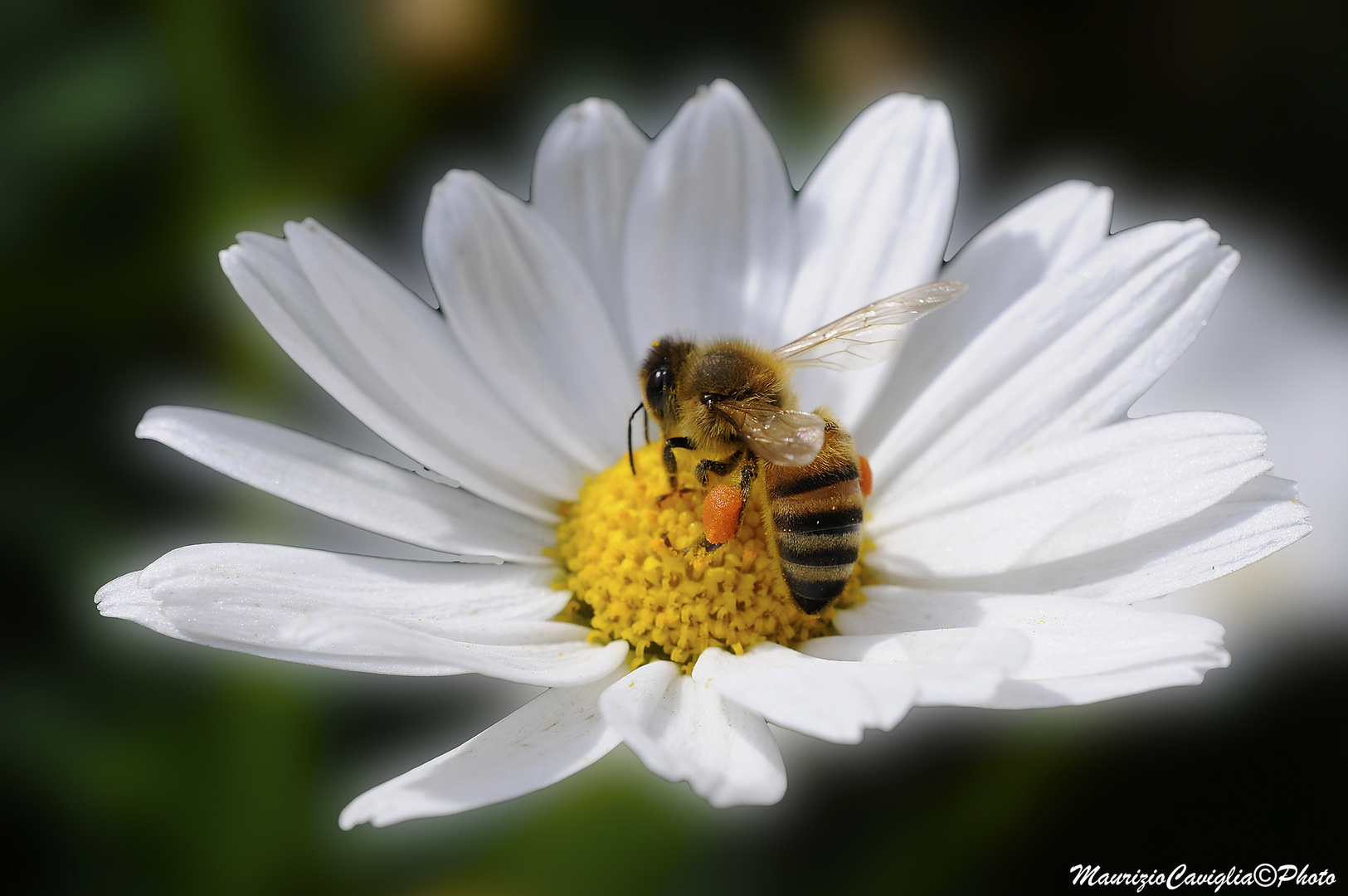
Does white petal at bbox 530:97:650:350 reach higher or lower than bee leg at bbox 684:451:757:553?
higher

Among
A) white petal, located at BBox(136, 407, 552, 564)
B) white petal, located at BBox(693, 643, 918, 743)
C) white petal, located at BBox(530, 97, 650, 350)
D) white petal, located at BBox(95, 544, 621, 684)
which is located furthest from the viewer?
white petal, located at BBox(530, 97, 650, 350)

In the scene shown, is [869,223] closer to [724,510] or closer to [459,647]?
[724,510]

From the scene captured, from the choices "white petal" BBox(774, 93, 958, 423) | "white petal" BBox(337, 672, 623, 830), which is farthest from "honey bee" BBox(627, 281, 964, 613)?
"white petal" BBox(337, 672, 623, 830)

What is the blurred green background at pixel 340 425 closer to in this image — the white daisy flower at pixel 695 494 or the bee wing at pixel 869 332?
the white daisy flower at pixel 695 494

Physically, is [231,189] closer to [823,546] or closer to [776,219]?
[776,219]

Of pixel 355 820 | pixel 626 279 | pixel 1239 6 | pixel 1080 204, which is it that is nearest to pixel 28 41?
pixel 626 279

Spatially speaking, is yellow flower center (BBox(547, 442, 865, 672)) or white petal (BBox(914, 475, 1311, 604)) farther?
yellow flower center (BBox(547, 442, 865, 672))

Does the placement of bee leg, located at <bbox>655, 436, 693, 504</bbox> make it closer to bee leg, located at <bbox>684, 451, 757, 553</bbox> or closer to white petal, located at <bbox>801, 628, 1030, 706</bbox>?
bee leg, located at <bbox>684, 451, 757, 553</bbox>

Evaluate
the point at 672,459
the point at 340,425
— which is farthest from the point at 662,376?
the point at 340,425
